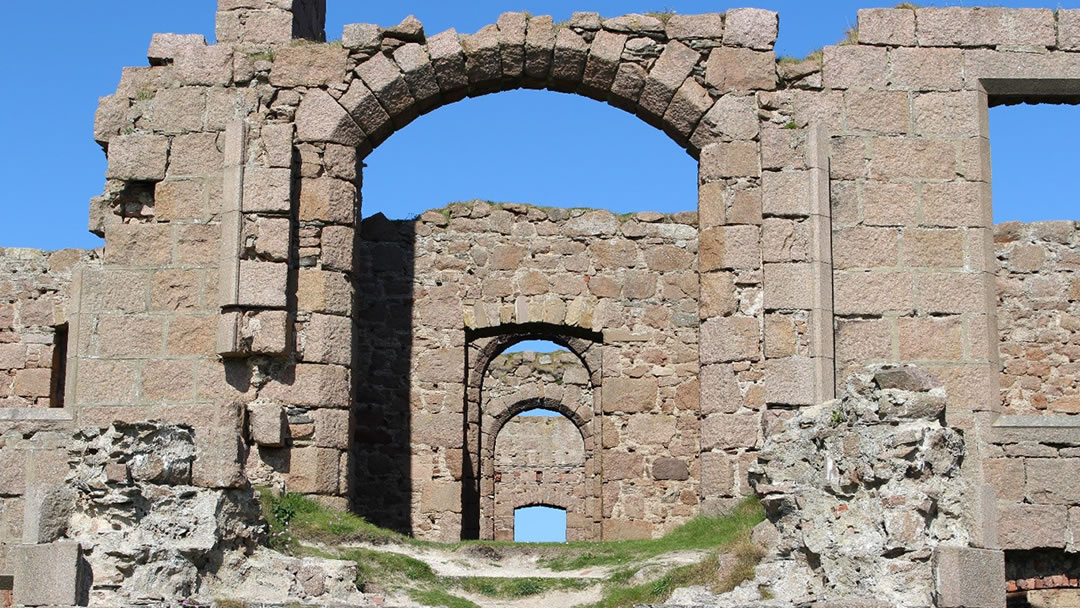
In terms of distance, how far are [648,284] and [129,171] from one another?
5202 millimetres

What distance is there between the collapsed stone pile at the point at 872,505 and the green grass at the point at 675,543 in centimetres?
120

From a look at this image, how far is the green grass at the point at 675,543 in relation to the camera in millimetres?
10680

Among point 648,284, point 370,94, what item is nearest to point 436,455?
point 648,284

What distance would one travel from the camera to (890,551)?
8352 mm

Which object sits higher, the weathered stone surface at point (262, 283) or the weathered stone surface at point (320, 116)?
the weathered stone surface at point (320, 116)

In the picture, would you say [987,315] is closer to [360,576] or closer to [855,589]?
[855,589]

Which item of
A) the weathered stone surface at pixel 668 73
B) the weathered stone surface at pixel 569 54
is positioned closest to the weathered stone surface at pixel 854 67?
the weathered stone surface at pixel 668 73

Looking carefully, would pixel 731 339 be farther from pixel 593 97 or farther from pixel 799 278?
pixel 593 97

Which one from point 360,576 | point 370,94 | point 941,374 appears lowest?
point 360,576

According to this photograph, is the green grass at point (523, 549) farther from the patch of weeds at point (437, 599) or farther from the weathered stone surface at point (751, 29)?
the weathered stone surface at point (751, 29)

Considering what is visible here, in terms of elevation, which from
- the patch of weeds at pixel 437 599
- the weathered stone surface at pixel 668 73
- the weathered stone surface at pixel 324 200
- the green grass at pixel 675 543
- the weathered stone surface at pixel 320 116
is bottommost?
the patch of weeds at pixel 437 599

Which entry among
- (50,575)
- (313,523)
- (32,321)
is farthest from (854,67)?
(32,321)

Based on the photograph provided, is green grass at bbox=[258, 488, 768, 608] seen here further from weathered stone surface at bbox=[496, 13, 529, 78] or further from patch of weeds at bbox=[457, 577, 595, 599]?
weathered stone surface at bbox=[496, 13, 529, 78]

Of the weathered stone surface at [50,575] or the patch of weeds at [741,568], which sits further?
the patch of weeds at [741,568]
